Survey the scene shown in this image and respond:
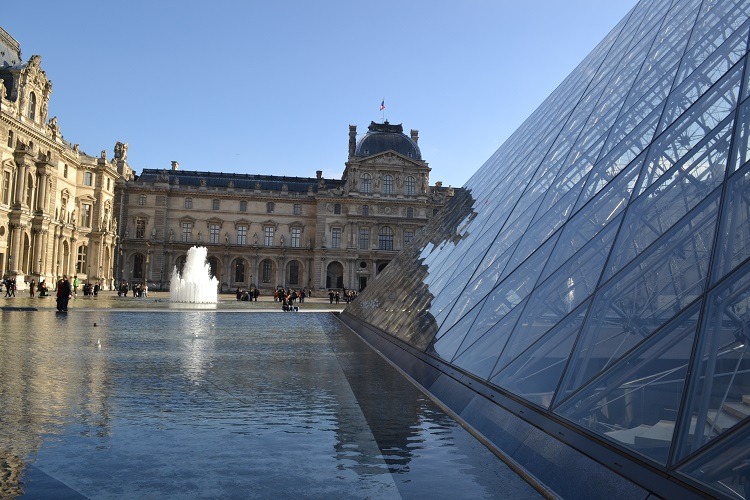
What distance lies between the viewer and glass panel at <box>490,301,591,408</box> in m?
4.68

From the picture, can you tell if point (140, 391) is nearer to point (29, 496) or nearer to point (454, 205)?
point (29, 496)

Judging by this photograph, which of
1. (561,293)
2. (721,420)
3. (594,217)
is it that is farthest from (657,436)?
(594,217)

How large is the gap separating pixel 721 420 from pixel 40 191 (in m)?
55.7

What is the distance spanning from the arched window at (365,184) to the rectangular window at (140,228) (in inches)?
1020

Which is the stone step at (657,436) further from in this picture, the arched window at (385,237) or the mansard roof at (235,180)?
the mansard roof at (235,180)

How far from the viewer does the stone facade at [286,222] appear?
255ft

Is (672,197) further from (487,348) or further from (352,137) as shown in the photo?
(352,137)

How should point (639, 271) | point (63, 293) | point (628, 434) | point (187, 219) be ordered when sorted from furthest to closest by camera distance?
point (187, 219)
point (63, 293)
point (639, 271)
point (628, 434)

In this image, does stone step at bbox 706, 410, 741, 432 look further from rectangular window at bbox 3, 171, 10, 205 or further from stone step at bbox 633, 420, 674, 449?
rectangular window at bbox 3, 171, 10, 205

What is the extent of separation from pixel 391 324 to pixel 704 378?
1057 cm

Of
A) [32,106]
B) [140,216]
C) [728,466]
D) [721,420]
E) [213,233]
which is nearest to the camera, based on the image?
[728,466]

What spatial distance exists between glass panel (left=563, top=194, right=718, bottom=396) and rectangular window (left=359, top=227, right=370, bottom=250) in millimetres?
74425

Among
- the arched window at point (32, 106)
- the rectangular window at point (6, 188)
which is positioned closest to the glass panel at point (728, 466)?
the rectangular window at point (6, 188)

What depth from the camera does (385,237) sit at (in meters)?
→ 79.7
